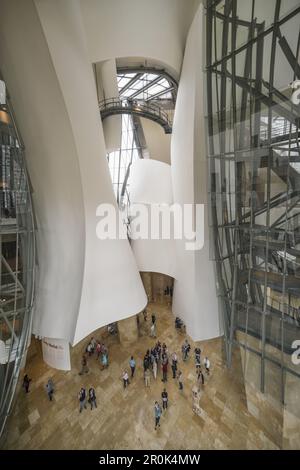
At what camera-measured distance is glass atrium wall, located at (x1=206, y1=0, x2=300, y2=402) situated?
5.09 meters

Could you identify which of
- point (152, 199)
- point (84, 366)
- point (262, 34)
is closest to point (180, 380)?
point (84, 366)

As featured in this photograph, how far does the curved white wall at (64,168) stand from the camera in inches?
223

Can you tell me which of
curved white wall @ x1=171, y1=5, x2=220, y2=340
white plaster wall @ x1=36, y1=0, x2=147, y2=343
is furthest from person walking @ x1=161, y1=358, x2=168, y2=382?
white plaster wall @ x1=36, y1=0, x2=147, y2=343

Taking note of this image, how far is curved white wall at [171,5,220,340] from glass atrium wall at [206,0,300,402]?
114cm

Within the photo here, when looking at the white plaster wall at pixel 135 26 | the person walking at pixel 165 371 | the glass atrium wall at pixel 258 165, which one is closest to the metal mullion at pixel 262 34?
the glass atrium wall at pixel 258 165

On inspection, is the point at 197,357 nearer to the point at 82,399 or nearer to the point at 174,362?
the point at 174,362

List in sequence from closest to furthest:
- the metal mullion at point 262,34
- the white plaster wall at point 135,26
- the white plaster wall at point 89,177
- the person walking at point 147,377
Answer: the metal mullion at point 262,34
the white plaster wall at point 89,177
the white plaster wall at point 135,26
the person walking at point 147,377

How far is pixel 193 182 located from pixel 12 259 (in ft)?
22.4

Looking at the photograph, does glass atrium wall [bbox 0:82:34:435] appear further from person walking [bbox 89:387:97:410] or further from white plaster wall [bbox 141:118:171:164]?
white plaster wall [bbox 141:118:171:164]

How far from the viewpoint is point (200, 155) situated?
26.1ft

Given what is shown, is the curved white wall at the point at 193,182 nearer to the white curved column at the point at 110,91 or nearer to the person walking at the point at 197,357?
the person walking at the point at 197,357

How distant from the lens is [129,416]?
6.55m

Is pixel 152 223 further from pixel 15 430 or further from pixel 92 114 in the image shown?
pixel 15 430

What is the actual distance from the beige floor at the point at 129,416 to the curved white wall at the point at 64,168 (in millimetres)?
2015
